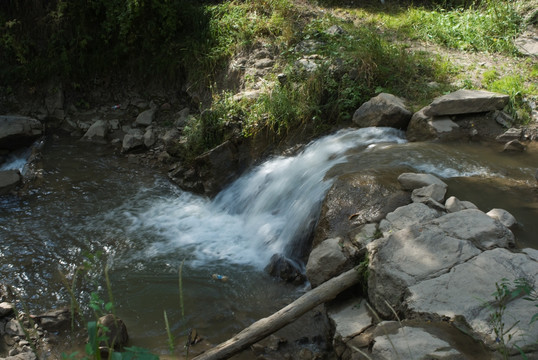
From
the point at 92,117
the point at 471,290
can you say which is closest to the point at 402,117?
the point at 471,290

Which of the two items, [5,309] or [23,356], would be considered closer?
[23,356]

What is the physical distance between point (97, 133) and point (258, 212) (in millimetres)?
3968

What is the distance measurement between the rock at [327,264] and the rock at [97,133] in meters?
5.60

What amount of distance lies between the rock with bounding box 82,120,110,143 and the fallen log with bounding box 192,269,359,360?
5983 mm

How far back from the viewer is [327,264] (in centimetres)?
412

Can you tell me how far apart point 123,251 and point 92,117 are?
4403mm

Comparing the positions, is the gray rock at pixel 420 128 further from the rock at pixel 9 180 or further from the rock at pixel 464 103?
the rock at pixel 9 180

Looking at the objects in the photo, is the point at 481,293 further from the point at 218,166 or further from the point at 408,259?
the point at 218,166

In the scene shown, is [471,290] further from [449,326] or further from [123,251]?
[123,251]

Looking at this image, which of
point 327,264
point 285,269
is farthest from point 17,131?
point 327,264

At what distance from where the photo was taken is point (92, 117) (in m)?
9.16

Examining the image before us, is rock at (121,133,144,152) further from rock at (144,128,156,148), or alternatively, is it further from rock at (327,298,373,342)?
rock at (327,298,373,342)

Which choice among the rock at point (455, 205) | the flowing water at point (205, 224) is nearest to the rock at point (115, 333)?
the flowing water at point (205, 224)

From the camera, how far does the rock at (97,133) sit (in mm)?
8578
